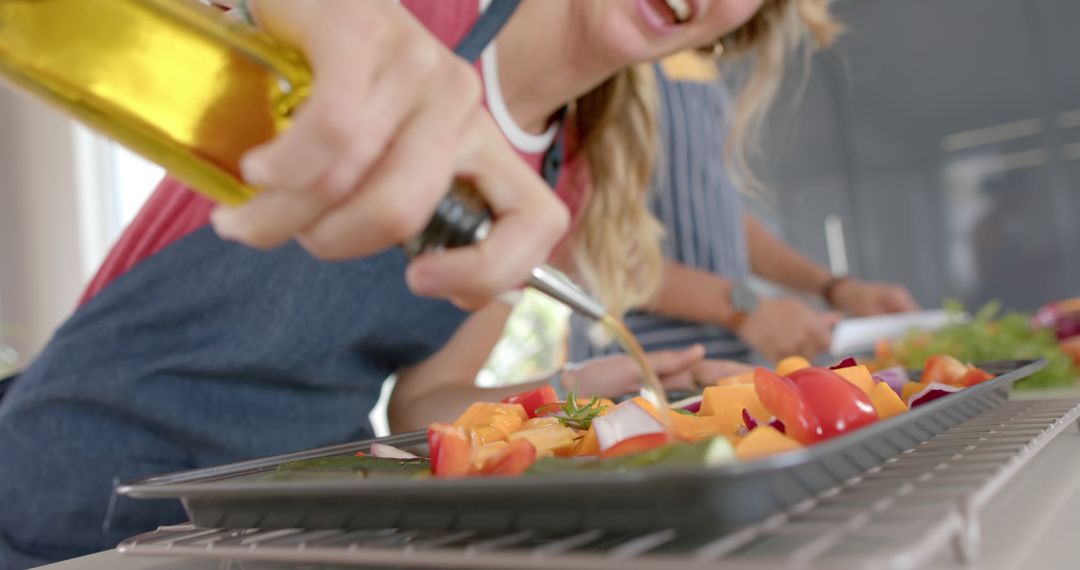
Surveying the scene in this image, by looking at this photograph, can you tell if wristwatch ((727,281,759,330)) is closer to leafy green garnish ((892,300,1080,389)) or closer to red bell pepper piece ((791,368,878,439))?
leafy green garnish ((892,300,1080,389))

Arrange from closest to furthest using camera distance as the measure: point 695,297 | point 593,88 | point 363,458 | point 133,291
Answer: point 363,458 → point 133,291 → point 593,88 → point 695,297

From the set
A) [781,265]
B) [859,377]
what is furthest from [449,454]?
[781,265]

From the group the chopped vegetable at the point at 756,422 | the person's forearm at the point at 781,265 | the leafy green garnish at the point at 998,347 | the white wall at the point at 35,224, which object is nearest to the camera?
the chopped vegetable at the point at 756,422

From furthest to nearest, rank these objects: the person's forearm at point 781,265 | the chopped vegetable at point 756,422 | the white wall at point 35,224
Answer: the white wall at point 35,224, the person's forearm at point 781,265, the chopped vegetable at point 756,422

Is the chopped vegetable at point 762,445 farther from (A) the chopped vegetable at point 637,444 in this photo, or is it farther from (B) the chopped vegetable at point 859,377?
(B) the chopped vegetable at point 859,377

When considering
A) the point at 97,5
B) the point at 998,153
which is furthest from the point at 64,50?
the point at 998,153

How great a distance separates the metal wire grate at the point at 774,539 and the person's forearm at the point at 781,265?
6.36ft

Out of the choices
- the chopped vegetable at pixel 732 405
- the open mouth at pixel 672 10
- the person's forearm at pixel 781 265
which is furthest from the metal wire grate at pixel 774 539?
the person's forearm at pixel 781 265

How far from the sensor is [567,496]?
444 mm

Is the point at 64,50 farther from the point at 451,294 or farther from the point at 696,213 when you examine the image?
the point at 696,213

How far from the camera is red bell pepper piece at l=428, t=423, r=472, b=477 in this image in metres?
0.57

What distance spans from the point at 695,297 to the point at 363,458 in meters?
1.39

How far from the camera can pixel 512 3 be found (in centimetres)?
119

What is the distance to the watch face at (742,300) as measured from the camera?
1969mm
